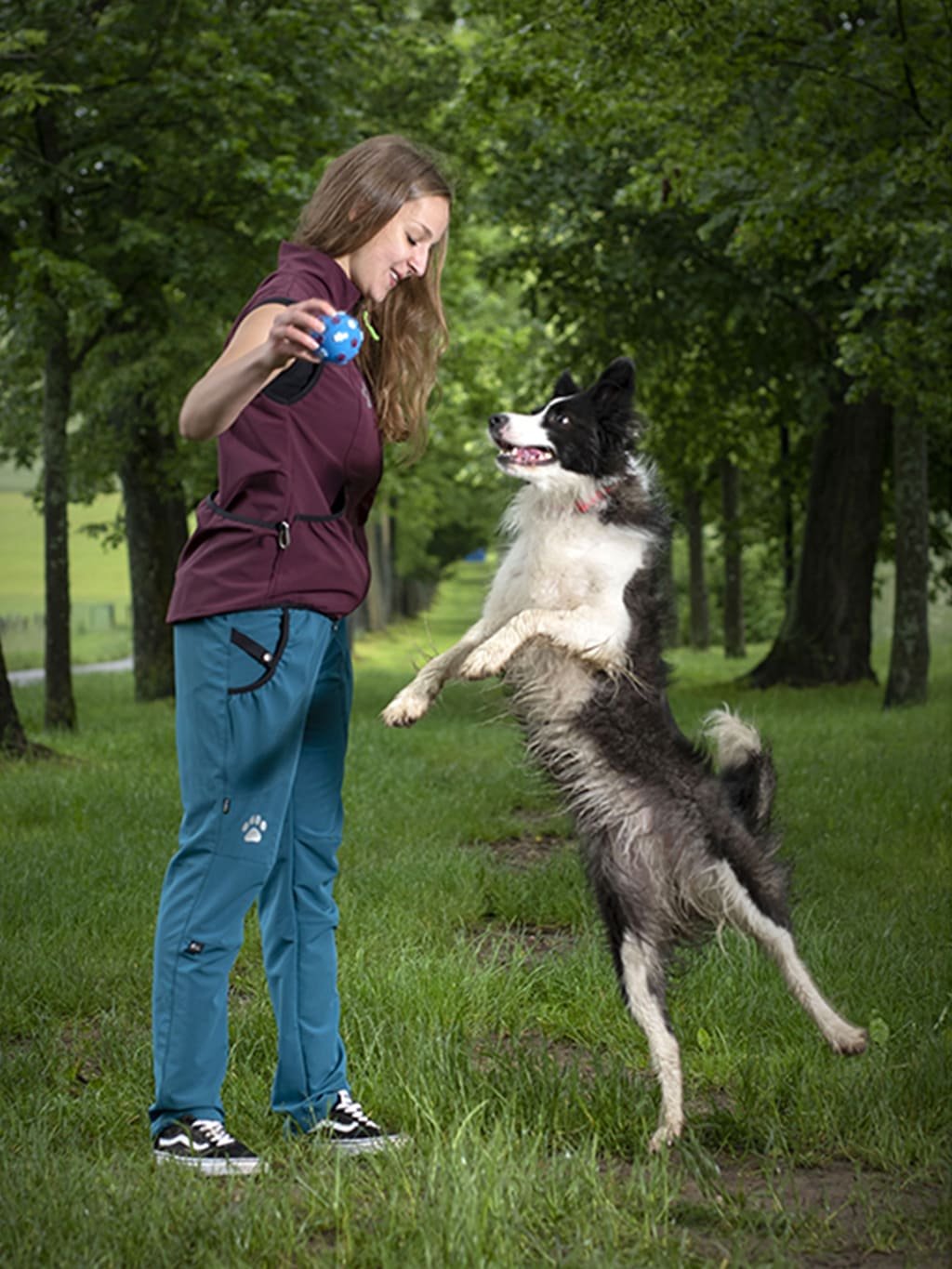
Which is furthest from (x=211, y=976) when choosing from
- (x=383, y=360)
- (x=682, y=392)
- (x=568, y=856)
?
(x=682, y=392)

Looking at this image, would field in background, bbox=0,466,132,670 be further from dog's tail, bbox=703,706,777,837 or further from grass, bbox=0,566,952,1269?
dog's tail, bbox=703,706,777,837

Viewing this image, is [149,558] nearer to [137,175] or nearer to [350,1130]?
[137,175]

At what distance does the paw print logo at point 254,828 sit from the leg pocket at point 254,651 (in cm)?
33

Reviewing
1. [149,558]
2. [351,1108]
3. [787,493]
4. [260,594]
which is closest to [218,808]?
[260,594]

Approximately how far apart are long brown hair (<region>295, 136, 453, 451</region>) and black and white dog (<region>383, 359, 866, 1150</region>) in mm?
287

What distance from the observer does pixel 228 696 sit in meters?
3.82

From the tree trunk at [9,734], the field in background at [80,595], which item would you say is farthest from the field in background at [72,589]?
the tree trunk at [9,734]

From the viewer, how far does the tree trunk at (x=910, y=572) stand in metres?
16.5

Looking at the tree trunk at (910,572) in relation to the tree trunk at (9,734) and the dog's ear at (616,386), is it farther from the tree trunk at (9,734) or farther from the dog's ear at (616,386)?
the dog's ear at (616,386)

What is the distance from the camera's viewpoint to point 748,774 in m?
4.33

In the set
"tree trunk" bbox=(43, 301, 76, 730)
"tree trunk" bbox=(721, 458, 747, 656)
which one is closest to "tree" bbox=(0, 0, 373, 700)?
"tree trunk" bbox=(43, 301, 76, 730)

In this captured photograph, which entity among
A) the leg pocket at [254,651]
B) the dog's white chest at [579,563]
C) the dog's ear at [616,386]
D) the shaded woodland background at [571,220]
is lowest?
the leg pocket at [254,651]

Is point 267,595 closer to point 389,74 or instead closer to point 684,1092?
point 684,1092

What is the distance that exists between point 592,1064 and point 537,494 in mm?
1785
